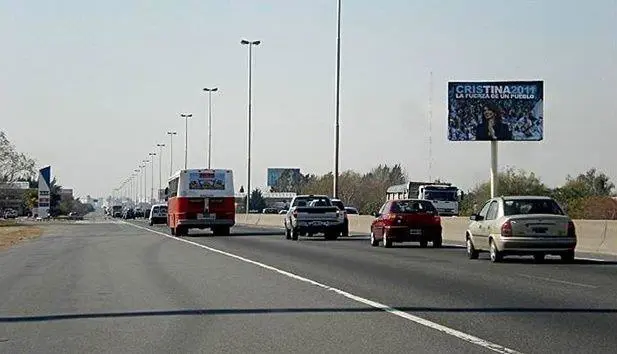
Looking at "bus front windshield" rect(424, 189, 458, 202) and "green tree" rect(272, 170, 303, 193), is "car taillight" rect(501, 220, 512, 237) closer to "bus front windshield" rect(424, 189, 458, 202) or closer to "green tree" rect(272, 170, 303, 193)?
"bus front windshield" rect(424, 189, 458, 202)

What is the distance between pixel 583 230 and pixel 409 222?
579cm

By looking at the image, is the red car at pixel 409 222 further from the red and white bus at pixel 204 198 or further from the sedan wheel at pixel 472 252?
the red and white bus at pixel 204 198

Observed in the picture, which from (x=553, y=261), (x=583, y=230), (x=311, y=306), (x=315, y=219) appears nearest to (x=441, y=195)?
(x=315, y=219)

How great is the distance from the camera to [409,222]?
34.7m

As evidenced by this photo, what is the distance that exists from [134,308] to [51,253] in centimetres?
2010

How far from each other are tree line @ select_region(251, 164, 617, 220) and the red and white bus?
25.0 meters

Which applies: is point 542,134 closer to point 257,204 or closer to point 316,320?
point 316,320

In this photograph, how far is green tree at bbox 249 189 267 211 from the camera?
178125 millimetres

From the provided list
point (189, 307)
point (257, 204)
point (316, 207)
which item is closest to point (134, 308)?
point (189, 307)

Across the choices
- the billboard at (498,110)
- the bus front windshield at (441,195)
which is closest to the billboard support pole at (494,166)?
the billboard at (498,110)

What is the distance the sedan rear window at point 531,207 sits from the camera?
25.3 m

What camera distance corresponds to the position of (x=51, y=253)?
34.9m

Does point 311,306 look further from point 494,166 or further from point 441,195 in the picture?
point 441,195

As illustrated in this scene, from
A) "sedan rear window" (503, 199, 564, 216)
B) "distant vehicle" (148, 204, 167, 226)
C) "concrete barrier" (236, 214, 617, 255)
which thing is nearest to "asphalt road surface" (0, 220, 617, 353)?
"sedan rear window" (503, 199, 564, 216)
